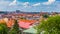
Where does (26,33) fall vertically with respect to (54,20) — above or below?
below

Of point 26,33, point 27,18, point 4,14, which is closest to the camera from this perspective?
point 26,33

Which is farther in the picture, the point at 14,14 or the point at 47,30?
the point at 14,14

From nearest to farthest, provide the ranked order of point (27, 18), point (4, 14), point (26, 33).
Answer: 1. point (26, 33)
2. point (4, 14)
3. point (27, 18)

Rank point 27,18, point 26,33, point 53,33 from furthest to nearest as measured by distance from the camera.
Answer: point 27,18 < point 26,33 < point 53,33

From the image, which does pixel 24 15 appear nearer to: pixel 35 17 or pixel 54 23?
pixel 35 17

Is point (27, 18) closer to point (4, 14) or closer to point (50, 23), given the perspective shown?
point (4, 14)

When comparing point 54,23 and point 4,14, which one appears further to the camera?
point 4,14

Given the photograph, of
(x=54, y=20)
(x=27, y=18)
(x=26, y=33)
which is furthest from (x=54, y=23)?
(x=27, y=18)

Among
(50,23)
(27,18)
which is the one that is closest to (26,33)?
(50,23)

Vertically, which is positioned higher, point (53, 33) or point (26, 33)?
point (53, 33)
